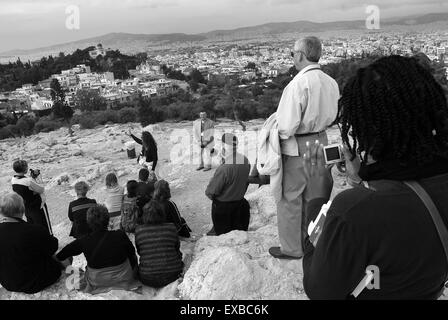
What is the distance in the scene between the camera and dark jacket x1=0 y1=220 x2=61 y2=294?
2.73 m

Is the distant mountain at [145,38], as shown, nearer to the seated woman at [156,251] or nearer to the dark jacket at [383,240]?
the seated woman at [156,251]

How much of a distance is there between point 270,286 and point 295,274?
0.21m

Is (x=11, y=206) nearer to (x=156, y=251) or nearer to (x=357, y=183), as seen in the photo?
(x=156, y=251)

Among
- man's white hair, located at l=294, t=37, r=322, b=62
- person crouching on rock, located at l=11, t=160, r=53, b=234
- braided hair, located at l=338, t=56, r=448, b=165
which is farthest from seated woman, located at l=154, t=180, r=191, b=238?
braided hair, located at l=338, t=56, r=448, b=165

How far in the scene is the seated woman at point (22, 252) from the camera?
273 cm

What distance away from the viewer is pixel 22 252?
275 cm

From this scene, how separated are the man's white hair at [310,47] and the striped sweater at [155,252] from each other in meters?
1.65

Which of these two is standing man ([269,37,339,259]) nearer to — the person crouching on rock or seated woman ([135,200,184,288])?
seated woman ([135,200,184,288])

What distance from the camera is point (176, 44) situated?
14938 centimetres

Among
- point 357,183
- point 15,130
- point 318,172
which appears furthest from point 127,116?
point 357,183

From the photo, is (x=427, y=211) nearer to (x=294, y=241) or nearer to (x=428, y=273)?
(x=428, y=273)

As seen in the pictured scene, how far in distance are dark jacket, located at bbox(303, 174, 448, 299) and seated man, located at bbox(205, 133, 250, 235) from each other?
2834 mm

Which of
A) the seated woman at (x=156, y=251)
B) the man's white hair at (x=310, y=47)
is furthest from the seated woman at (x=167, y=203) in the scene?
the man's white hair at (x=310, y=47)
